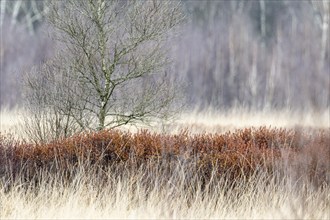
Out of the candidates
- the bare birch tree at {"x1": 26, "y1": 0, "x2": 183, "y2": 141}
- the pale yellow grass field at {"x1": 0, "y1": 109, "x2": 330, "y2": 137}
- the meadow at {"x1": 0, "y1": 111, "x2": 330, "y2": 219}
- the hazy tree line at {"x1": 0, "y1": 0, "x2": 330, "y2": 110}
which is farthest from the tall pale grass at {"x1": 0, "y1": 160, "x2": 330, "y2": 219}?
the hazy tree line at {"x1": 0, "y1": 0, "x2": 330, "y2": 110}

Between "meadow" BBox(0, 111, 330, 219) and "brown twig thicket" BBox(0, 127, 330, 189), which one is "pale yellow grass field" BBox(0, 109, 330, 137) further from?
"meadow" BBox(0, 111, 330, 219)

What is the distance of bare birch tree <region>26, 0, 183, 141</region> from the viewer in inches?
426

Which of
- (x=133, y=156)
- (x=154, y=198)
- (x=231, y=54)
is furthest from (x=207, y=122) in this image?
(x=231, y=54)

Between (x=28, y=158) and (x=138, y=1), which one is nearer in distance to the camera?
(x=28, y=158)

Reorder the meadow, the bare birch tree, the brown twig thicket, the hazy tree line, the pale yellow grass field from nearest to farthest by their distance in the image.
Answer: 1. the meadow
2. the brown twig thicket
3. the bare birch tree
4. the pale yellow grass field
5. the hazy tree line

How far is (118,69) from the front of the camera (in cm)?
1125

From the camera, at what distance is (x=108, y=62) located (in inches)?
439

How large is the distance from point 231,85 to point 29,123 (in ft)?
59.0

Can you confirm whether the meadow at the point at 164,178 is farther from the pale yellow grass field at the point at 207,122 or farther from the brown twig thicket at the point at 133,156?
the pale yellow grass field at the point at 207,122

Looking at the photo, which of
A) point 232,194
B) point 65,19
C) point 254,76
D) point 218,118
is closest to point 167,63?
point 65,19

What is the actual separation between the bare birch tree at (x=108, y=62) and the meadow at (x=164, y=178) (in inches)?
49.2

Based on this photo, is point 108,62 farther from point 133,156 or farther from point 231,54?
point 231,54

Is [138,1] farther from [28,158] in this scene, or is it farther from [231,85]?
[231,85]

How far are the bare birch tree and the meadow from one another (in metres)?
1.25
